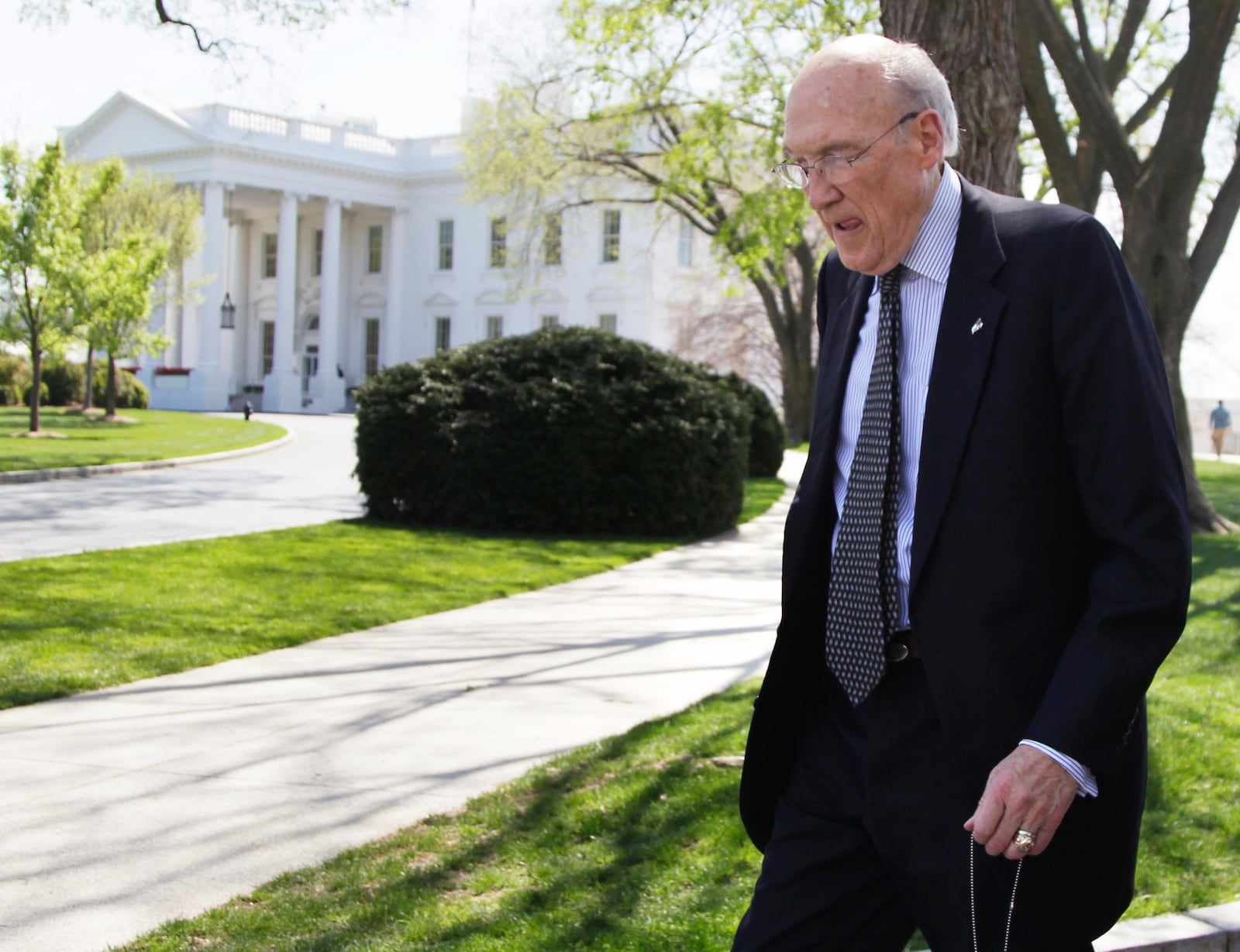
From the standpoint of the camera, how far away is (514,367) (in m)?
15.9

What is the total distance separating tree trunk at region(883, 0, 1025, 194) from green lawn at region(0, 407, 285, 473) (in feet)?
55.7

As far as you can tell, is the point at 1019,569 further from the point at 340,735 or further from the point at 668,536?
the point at 668,536

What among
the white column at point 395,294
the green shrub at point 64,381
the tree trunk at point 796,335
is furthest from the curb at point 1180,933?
the white column at point 395,294

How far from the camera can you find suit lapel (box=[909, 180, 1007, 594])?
215 centimetres

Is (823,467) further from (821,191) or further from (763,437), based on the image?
(763,437)

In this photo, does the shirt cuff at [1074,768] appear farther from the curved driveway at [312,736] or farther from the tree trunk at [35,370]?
the tree trunk at [35,370]

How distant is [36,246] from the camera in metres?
26.9

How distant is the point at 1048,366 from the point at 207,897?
3.29 meters

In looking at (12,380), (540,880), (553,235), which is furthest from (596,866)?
(12,380)

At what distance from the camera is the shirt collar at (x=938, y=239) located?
7.69 ft

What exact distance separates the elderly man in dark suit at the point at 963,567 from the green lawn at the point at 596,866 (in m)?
1.83

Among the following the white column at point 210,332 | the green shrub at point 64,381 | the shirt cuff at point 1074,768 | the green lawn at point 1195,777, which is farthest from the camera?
the white column at point 210,332

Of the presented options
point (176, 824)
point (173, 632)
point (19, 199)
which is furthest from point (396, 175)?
point (176, 824)

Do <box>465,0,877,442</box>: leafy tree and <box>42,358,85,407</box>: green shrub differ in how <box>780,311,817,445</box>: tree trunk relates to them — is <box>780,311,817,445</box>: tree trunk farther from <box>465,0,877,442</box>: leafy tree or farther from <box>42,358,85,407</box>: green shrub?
<box>42,358,85,407</box>: green shrub
